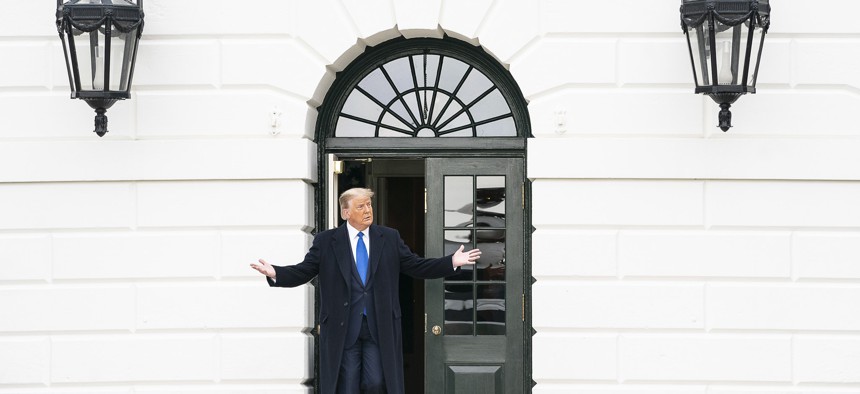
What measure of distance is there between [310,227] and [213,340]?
3.33 feet

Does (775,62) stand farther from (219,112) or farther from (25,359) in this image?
(25,359)

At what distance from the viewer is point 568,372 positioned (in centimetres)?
736

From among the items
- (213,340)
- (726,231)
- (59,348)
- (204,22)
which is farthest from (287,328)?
(726,231)

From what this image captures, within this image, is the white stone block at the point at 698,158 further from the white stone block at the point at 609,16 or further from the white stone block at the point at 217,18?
the white stone block at the point at 217,18

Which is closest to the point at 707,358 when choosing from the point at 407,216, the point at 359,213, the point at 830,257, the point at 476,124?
the point at 830,257

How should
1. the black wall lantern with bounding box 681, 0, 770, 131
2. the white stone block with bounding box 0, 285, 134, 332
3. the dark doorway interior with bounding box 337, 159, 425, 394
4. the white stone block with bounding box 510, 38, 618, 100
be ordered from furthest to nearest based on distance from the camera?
1. the dark doorway interior with bounding box 337, 159, 425, 394
2. the white stone block with bounding box 0, 285, 134, 332
3. the white stone block with bounding box 510, 38, 618, 100
4. the black wall lantern with bounding box 681, 0, 770, 131

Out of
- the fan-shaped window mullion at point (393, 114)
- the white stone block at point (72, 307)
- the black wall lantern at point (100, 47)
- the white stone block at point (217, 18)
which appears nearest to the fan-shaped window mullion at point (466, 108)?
the fan-shaped window mullion at point (393, 114)

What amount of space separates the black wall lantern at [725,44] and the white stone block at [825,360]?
5.11 feet

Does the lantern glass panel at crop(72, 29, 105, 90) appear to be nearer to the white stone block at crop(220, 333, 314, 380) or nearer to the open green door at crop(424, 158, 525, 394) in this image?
the white stone block at crop(220, 333, 314, 380)

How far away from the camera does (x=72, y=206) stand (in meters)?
7.51

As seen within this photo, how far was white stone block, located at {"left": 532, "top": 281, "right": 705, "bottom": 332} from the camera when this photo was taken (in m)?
7.32

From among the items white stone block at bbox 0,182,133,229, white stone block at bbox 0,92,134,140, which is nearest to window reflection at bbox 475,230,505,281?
white stone block at bbox 0,182,133,229

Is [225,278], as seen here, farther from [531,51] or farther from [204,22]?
[531,51]

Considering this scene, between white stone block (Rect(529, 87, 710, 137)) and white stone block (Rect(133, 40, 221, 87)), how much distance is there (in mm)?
2312
